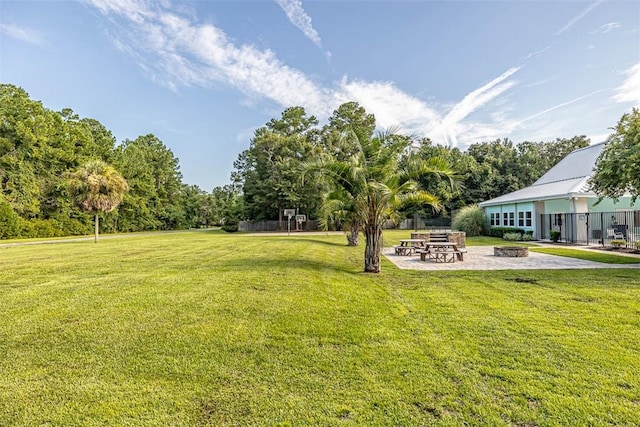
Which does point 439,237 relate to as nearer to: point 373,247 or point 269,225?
point 373,247

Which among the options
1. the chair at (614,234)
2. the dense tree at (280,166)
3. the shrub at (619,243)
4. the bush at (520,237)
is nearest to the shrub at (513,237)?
the bush at (520,237)

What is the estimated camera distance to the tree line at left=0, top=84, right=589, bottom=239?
29.6m

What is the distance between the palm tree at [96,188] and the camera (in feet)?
A: 71.7

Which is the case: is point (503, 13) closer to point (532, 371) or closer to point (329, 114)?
point (532, 371)

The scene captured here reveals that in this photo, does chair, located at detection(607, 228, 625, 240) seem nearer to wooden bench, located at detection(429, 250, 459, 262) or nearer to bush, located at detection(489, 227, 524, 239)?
bush, located at detection(489, 227, 524, 239)

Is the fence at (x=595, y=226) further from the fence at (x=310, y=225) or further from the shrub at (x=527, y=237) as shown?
the fence at (x=310, y=225)

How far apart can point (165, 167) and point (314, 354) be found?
52.2 metres

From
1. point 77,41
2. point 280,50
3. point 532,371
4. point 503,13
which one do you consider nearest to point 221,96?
point 280,50

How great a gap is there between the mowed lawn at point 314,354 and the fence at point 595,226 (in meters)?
12.2

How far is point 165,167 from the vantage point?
50125 millimetres

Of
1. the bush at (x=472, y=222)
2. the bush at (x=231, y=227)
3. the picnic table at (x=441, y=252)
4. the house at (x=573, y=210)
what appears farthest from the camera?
the bush at (x=231, y=227)

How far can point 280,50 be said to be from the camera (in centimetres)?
1819

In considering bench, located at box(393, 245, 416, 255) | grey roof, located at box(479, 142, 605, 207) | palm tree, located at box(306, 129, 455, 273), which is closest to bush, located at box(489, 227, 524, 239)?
grey roof, located at box(479, 142, 605, 207)

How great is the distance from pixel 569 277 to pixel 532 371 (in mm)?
6199
